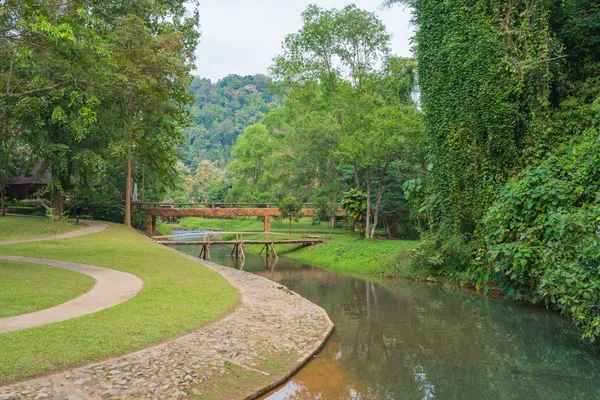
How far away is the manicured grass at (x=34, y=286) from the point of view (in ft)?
32.5

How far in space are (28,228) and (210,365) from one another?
22.2m

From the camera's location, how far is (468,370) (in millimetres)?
9516

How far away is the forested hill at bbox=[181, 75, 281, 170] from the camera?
112163 millimetres

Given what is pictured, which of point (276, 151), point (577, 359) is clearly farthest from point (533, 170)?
point (276, 151)

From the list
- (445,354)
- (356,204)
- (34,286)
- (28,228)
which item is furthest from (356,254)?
(28,228)

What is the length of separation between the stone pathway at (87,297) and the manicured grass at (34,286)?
0.85ft

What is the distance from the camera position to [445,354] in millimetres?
10555

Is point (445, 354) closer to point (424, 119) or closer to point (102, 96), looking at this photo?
point (424, 119)

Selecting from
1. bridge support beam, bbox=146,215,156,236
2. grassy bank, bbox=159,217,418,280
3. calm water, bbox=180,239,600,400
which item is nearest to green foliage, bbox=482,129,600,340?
calm water, bbox=180,239,600,400

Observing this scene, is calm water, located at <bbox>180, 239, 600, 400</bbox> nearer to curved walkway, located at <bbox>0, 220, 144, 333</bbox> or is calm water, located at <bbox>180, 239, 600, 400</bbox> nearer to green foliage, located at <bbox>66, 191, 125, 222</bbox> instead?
curved walkway, located at <bbox>0, 220, 144, 333</bbox>

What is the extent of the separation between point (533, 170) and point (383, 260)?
10.5 m

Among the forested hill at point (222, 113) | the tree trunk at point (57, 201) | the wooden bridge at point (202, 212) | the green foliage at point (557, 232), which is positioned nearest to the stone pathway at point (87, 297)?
the green foliage at point (557, 232)

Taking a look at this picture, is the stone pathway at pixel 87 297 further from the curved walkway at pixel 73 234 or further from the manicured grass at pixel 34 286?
the curved walkway at pixel 73 234

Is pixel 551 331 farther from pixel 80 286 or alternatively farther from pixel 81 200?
pixel 81 200
